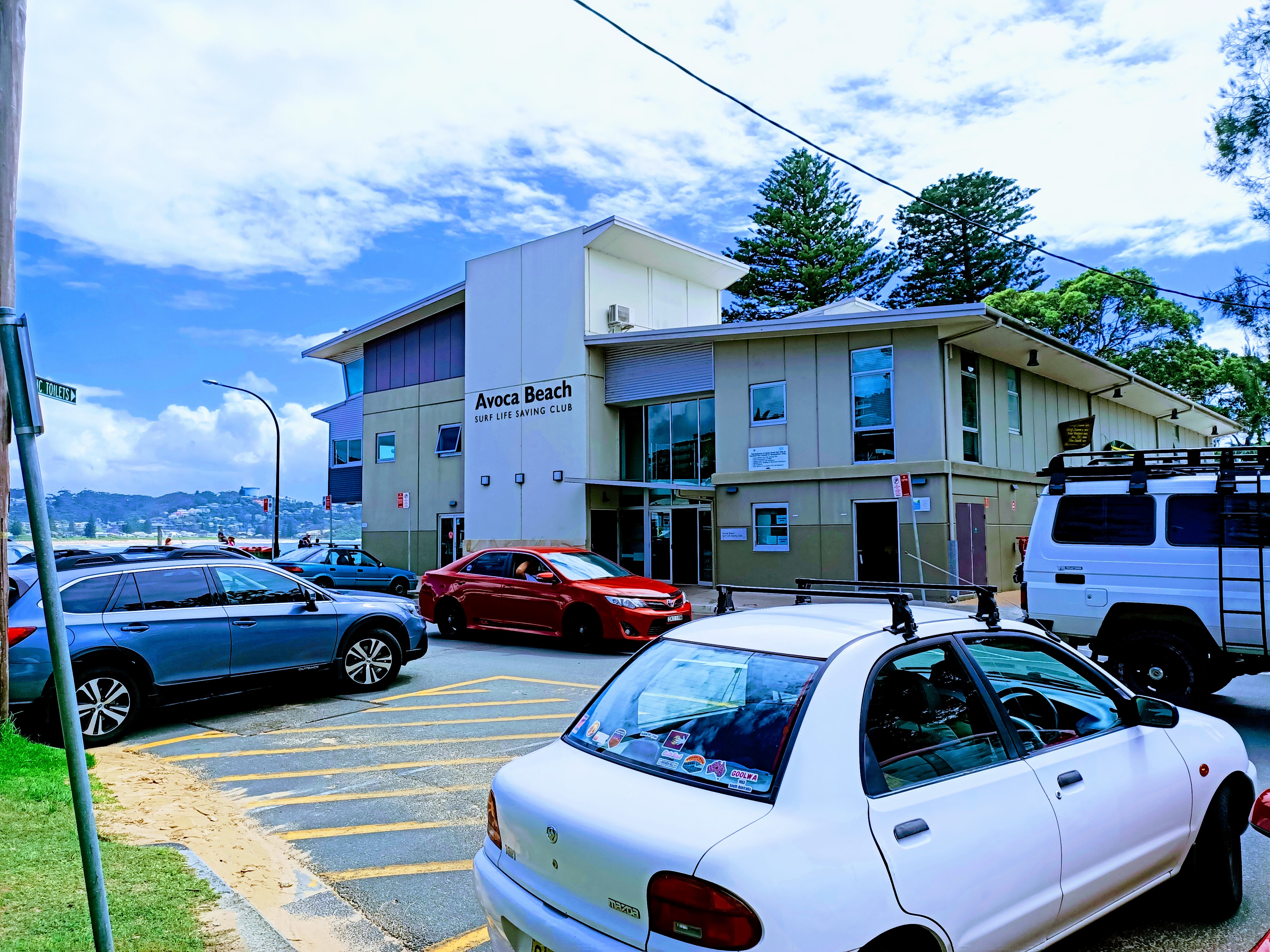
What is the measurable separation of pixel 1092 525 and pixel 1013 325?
12.5 m

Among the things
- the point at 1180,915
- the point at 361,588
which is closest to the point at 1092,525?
the point at 1180,915

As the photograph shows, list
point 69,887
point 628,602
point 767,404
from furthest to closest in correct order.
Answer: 1. point 767,404
2. point 628,602
3. point 69,887

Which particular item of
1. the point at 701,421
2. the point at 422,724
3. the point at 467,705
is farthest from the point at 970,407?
the point at 422,724

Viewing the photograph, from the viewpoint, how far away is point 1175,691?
8.20 metres

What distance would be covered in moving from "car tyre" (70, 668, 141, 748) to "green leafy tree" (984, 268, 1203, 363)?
40.0 meters

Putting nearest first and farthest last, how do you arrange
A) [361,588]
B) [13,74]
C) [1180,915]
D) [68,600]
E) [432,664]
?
[1180,915] → [13,74] → [68,600] → [432,664] → [361,588]

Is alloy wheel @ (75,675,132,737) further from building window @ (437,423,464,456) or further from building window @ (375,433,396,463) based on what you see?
building window @ (375,433,396,463)

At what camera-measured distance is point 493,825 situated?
3.40 m

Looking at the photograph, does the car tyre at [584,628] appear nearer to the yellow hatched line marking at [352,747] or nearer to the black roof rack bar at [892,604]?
the yellow hatched line marking at [352,747]

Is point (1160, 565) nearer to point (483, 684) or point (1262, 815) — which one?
point (1262, 815)

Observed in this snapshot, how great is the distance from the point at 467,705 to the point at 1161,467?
286 inches

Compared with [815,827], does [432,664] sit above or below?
below

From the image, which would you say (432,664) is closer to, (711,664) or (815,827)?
(711,664)

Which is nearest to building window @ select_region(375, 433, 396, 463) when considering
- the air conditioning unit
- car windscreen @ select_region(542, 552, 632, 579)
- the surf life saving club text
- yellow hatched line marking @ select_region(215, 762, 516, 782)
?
the surf life saving club text
